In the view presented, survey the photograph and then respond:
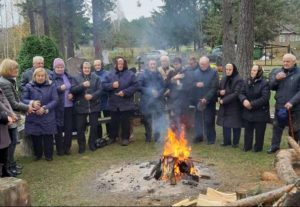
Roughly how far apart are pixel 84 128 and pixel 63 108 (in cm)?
75

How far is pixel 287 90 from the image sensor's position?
843 cm

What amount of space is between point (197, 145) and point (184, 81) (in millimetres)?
1509

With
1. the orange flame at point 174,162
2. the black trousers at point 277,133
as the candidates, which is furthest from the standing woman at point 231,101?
the orange flame at point 174,162

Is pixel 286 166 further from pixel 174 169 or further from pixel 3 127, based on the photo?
pixel 3 127

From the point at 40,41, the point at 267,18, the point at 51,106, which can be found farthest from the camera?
the point at 267,18

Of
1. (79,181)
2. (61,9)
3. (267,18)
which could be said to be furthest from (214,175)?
(267,18)

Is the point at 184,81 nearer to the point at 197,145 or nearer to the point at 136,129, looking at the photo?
the point at 197,145

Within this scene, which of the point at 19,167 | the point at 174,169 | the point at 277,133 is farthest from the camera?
the point at 277,133

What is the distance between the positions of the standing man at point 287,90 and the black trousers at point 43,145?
183 inches

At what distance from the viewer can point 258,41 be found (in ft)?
123

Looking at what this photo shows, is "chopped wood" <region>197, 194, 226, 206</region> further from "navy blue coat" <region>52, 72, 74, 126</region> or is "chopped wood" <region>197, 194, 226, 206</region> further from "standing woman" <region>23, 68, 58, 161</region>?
"navy blue coat" <region>52, 72, 74, 126</region>

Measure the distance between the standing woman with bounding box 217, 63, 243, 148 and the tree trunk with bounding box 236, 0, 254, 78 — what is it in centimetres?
371

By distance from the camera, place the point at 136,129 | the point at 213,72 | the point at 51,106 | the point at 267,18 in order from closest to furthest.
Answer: the point at 51,106
the point at 213,72
the point at 136,129
the point at 267,18

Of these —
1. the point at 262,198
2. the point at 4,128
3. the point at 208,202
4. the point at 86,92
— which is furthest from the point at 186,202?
the point at 86,92
